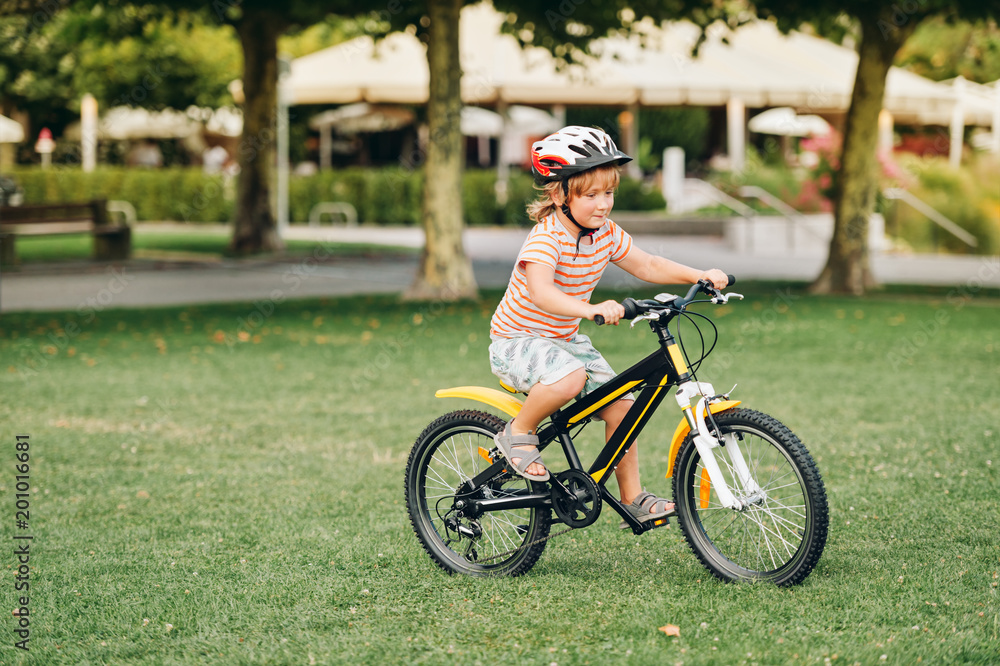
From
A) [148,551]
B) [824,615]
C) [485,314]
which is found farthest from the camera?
[485,314]

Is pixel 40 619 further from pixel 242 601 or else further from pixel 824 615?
pixel 824 615

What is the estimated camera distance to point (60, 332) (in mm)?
12203

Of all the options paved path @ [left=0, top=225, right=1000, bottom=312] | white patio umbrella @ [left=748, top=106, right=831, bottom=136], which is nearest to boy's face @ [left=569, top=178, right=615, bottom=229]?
paved path @ [left=0, top=225, right=1000, bottom=312]

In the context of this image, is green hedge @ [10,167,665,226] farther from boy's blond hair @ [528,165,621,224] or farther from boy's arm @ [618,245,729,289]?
boy's blond hair @ [528,165,621,224]

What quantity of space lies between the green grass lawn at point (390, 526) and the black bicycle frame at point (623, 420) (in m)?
0.31

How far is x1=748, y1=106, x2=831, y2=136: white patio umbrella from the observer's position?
33.5m

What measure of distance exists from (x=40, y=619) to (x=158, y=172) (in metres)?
29.5

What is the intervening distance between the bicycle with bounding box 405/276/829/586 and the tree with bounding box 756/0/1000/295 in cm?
1104

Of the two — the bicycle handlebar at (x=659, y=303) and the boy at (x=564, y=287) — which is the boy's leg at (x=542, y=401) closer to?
the boy at (x=564, y=287)

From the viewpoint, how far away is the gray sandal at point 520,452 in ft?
14.8

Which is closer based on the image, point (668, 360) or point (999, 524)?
point (668, 360)

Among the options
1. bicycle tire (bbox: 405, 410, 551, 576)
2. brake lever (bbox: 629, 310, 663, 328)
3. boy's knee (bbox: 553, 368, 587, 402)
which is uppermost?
brake lever (bbox: 629, 310, 663, 328)

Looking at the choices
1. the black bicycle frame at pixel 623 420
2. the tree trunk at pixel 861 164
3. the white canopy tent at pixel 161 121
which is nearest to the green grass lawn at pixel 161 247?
the tree trunk at pixel 861 164

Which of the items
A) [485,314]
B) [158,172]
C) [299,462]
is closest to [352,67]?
[158,172]
